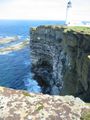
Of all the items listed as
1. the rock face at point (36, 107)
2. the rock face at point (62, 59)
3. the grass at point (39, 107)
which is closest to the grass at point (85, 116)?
the rock face at point (36, 107)

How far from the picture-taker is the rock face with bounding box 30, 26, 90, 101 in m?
31.3

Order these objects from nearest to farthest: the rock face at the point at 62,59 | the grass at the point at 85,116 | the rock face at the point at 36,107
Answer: the rock face at the point at 36,107 → the grass at the point at 85,116 → the rock face at the point at 62,59

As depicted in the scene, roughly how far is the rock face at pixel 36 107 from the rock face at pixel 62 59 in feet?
56.8

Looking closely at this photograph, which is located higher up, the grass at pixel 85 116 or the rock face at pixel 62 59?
the grass at pixel 85 116

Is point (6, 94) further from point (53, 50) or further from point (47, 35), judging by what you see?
point (47, 35)

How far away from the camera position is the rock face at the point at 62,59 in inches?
1232

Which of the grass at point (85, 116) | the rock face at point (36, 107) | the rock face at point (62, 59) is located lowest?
the rock face at point (62, 59)

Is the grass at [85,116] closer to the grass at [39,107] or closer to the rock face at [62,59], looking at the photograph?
the grass at [39,107]

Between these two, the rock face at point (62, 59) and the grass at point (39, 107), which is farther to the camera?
the rock face at point (62, 59)

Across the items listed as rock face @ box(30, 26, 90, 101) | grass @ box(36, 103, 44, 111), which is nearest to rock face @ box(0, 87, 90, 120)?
grass @ box(36, 103, 44, 111)

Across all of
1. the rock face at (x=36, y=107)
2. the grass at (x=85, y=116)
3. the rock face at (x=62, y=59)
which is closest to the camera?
the rock face at (x=36, y=107)

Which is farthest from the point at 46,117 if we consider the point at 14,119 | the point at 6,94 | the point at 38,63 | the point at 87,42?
the point at 38,63

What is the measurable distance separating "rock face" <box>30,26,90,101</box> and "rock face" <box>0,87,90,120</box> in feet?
56.8

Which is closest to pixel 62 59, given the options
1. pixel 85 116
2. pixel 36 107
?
pixel 85 116
